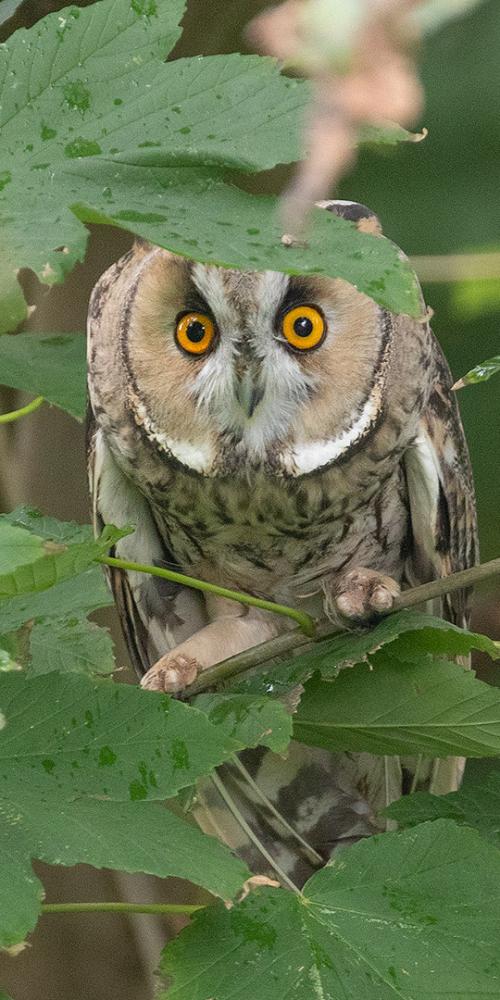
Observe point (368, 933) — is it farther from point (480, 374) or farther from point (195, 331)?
point (195, 331)

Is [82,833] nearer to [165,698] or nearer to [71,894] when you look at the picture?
[165,698]

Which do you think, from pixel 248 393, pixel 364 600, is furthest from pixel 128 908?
pixel 248 393

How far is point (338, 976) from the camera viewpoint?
0.98 metres

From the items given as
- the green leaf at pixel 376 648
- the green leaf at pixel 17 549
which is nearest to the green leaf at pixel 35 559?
the green leaf at pixel 17 549

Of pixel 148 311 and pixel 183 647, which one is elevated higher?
pixel 148 311

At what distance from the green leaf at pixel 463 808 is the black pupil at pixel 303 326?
2.32 feet

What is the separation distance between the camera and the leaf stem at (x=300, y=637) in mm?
1104

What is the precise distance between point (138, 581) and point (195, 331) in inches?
23.0

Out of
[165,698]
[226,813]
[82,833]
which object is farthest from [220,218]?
[226,813]

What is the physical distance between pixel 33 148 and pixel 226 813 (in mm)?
1406

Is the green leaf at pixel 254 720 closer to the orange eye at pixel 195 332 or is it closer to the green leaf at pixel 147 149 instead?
the green leaf at pixel 147 149

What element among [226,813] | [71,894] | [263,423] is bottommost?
[71,894]

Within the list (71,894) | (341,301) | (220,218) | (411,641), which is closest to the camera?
(220,218)

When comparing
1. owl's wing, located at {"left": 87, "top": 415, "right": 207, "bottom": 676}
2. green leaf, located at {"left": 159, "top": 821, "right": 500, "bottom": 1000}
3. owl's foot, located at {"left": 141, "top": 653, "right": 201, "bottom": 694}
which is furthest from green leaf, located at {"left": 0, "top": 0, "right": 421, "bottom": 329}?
owl's wing, located at {"left": 87, "top": 415, "right": 207, "bottom": 676}
